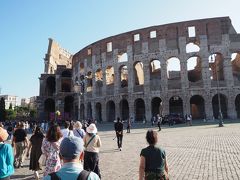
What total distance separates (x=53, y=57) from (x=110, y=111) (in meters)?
22.4

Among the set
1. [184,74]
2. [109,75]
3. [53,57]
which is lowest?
[184,74]

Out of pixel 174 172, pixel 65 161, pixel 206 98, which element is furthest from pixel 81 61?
pixel 65 161

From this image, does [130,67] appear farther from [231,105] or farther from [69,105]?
[69,105]

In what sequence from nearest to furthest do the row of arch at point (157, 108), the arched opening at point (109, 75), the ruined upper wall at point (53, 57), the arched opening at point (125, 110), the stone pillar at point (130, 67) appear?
the row of arch at point (157, 108)
the stone pillar at point (130, 67)
the arched opening at point (109, 75)
the arched opening at point (125, 110)
the ruined upper wall at point (53, 57)

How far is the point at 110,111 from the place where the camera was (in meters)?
43.0

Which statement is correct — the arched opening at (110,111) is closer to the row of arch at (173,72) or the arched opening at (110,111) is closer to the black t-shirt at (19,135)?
the row of arch at (173,72)

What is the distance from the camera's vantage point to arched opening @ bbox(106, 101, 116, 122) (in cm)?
4141

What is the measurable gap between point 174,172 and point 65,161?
541 cm

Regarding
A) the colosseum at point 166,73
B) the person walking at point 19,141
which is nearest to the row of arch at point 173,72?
the colosseum at point 166,73

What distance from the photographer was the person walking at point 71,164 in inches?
87.8

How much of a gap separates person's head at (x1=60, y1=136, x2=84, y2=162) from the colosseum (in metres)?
27.3

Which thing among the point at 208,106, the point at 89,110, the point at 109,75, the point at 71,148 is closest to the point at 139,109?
the point at 109,75

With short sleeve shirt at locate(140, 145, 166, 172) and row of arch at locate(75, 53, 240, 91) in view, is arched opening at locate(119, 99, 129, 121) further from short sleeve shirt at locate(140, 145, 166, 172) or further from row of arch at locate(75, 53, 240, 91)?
short sleeve shirt at locate(140, 145, 166, 172)

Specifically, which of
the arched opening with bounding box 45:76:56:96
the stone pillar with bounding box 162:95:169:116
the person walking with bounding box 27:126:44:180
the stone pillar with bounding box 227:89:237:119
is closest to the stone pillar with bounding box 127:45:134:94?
the stone pillar with bounding box 162:95:169:116
